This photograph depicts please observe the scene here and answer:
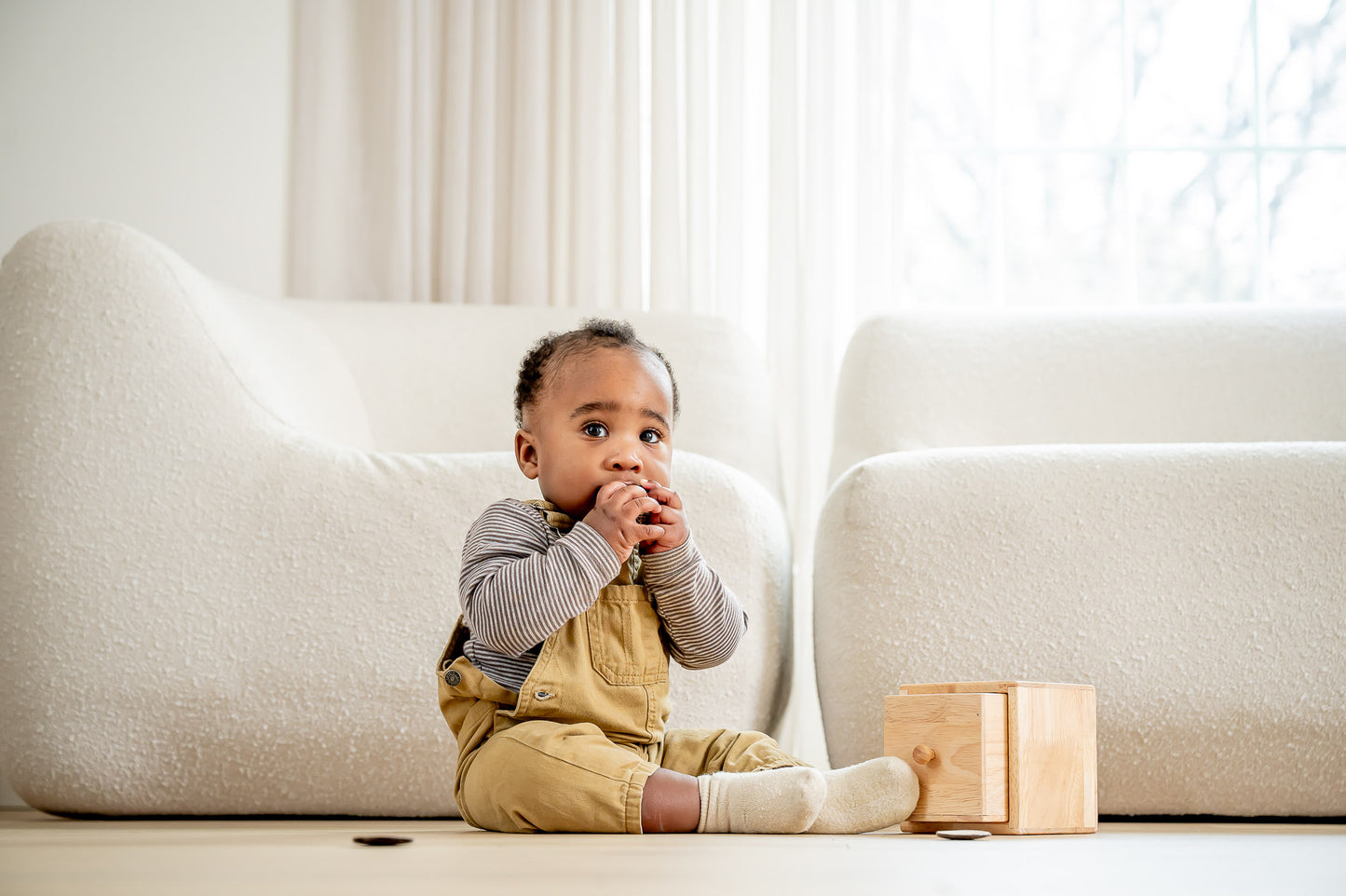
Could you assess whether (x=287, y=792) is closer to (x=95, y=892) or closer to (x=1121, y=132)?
(x=95, y=892)

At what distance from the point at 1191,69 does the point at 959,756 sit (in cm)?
198

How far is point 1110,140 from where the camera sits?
243 cm

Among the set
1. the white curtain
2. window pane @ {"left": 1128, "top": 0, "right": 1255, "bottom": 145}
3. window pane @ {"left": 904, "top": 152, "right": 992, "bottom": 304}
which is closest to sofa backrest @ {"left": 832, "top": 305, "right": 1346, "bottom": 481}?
the white curtain

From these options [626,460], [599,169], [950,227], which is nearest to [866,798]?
[626,460]

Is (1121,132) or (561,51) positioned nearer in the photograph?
(561,51)

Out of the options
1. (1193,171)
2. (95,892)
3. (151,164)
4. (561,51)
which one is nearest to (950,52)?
(1193,171)

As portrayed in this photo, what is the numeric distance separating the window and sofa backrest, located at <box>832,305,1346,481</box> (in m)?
0.67

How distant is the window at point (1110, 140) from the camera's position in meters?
2.41

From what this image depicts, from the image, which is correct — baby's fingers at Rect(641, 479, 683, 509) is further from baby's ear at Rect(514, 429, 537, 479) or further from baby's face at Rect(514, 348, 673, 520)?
baby's ear at Rect(514, 429, 537, 479)

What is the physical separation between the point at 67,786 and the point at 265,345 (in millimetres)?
552

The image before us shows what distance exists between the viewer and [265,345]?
1.47 metres

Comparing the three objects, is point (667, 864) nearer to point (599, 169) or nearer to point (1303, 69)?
point (599, 169)

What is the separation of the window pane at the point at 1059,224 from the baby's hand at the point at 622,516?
5.34 ft

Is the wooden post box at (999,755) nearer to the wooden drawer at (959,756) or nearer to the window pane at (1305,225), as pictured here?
the wooden drawer at (959,756)
